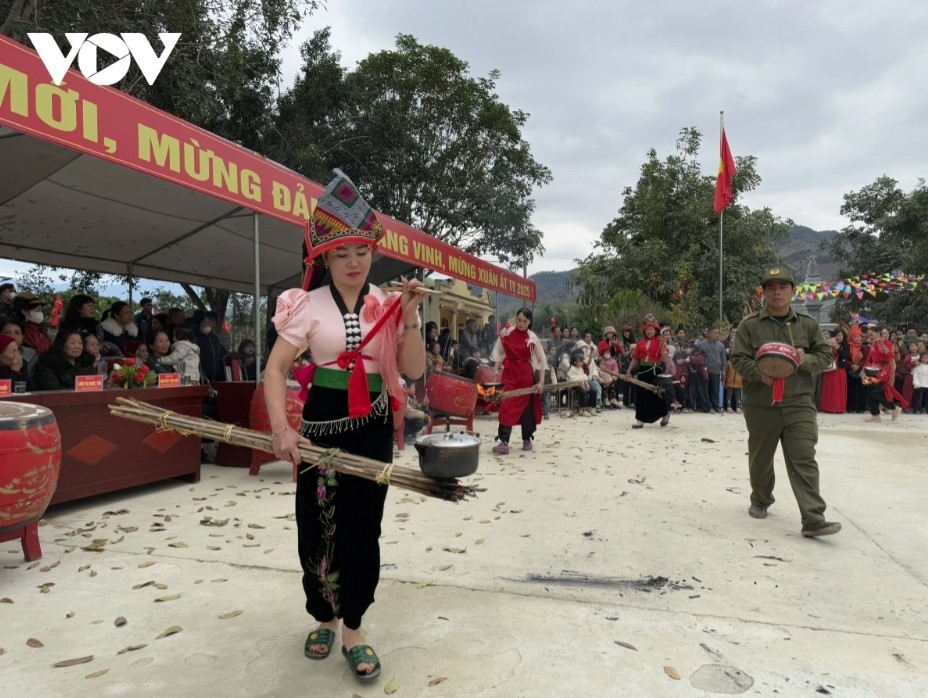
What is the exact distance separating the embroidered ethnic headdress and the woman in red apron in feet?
17.0

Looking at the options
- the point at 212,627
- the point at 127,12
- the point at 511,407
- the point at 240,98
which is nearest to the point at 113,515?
the point at 212,627

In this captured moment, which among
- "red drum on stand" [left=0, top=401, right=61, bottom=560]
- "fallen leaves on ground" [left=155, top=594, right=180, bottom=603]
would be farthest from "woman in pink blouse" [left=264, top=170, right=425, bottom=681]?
"red drum on stand" [left=0, top=401, right=61, bottom=560]

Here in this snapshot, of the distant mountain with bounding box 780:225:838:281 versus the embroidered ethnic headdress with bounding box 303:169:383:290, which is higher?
the distant mountain with bounding box 780:225:838:281

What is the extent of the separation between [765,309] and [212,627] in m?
4.07

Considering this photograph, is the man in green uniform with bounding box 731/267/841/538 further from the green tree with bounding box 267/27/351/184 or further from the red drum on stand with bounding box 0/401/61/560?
the green tree with bounding box 267/27/351/184

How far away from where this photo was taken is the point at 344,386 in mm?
2436

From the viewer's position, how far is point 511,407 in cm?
775

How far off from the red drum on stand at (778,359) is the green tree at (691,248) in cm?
1981

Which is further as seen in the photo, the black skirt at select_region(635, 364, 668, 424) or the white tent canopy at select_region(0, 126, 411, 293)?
the black skirt at select_region(635, 364, 668, 424)

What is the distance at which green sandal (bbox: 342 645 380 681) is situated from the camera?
7.68 ft

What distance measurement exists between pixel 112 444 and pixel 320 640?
3.24 meters

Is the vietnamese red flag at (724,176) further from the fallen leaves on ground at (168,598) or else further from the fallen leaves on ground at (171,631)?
the fallen leaves on ground at (171,631)

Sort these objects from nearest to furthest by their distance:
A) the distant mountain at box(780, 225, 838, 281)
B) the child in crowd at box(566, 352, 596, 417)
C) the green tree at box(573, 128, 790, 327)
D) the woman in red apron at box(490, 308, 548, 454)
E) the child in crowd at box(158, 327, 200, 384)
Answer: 1. the child in crowd at box(158, 327, 200, 384)
2. the woman in red apron at box(490, 308, 548, 454)
3. the child in crowd at box(566, 352, 596, 417)
4. the green tree at box(573, 128, 790, 327)
5. the distant mountain at box(780, 225, 838, 281)

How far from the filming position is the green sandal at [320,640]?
256 cm
